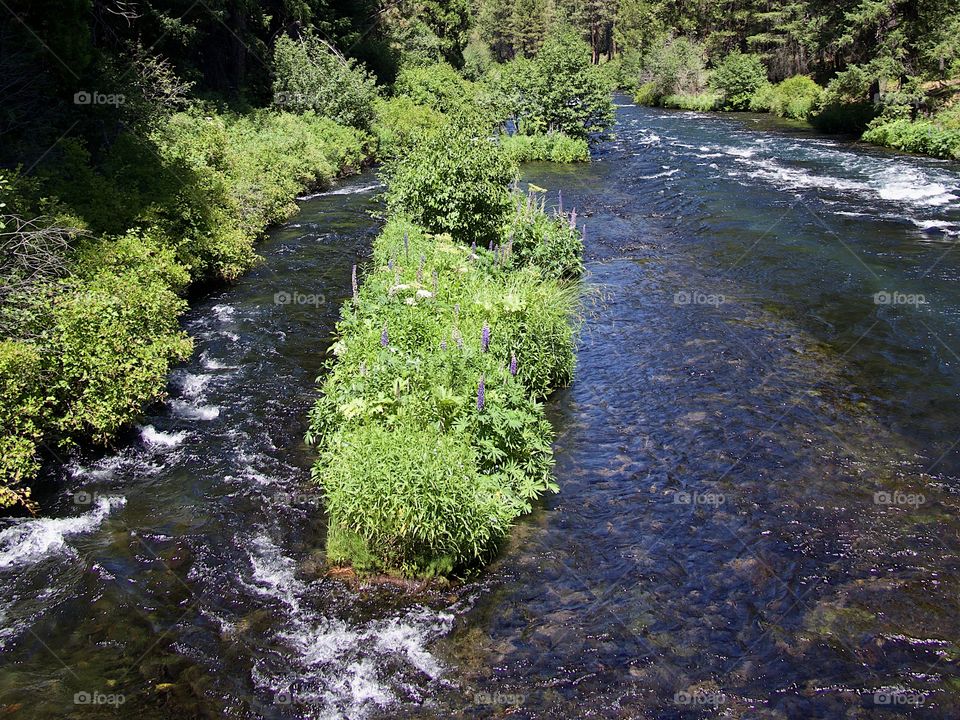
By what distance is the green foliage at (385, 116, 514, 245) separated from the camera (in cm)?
1509

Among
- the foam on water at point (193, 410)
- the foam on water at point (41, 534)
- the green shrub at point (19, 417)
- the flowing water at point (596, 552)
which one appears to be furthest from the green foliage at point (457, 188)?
the foam on water at point (41, 534)

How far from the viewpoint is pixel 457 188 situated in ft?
49.4

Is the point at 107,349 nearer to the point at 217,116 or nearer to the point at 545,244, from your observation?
the point at 545,244

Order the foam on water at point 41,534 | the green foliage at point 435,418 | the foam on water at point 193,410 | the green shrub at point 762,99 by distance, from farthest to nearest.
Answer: the green shrub at point 762,99 → the foam on water at point 193,410 → the foam on water at point 41,534 → the green foliage at point 435,418

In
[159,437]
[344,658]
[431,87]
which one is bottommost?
[344,658]

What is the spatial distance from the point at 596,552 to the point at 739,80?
49013mm

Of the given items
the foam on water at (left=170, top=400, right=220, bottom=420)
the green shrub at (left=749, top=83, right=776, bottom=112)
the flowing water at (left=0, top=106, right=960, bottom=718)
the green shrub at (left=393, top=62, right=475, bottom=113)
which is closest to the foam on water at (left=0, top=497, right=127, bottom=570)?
the flowing water at (left=0, top=106, right=960, bottom=718)

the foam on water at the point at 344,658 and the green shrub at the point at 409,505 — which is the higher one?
the green shrub at the point at 409,505

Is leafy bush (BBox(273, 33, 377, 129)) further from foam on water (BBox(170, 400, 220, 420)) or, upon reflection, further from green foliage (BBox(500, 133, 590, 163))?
foam on water (BBox(170, 400, 220, 420))

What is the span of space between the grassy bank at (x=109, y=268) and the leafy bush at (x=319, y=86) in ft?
36.5

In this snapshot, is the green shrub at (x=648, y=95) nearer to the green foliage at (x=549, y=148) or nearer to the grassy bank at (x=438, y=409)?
the green foliage at (x=549, y=148)

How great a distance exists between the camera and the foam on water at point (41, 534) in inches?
304

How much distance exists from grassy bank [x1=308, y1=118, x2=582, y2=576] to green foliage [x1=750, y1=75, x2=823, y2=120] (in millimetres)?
35172

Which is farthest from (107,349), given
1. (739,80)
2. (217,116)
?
(739,80)
